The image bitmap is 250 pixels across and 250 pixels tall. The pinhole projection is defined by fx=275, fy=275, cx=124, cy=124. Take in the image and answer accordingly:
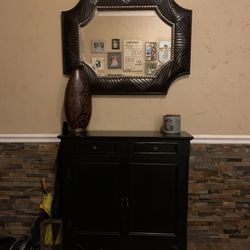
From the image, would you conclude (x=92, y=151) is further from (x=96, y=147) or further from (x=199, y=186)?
(x=199, y=186)

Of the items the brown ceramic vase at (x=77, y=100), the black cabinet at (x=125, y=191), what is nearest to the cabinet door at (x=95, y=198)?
the black cabinet at (x=125, y=191)

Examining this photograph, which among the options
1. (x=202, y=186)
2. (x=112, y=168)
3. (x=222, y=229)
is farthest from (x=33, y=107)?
(x=222, y=229)

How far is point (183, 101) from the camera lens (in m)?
2.18

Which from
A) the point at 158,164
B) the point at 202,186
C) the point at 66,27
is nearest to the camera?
the point at 158,164

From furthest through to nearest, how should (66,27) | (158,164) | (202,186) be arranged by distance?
(202,186), (66,27), (158,164)

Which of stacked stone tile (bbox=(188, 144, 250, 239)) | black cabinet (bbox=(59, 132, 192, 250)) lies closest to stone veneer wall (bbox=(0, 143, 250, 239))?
stacked stone tile (bbox=(188, 144, 250, 239))

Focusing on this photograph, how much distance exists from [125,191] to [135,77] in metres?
0.87

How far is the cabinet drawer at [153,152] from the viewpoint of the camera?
190 centimetres

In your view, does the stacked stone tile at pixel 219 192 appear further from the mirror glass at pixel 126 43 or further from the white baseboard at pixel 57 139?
the mirror glass at pixel 126 43

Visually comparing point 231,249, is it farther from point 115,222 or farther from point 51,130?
point 51,130

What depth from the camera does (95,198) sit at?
1964 millimetres

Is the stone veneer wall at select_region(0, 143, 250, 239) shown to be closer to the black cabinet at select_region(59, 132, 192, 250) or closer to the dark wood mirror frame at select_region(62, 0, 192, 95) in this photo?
the black cabinet at select_region(59, 132, 192, 250)

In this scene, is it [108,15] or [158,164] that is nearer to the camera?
[158,164]

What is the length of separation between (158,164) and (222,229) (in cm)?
89
